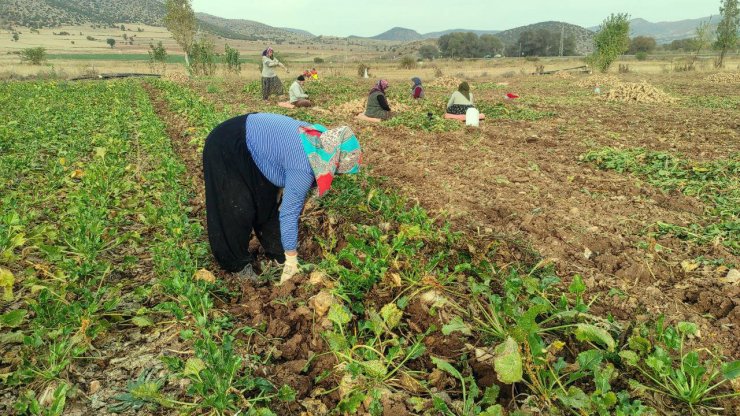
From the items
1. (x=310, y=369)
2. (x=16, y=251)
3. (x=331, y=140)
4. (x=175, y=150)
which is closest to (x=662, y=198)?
(x=331, y=140)

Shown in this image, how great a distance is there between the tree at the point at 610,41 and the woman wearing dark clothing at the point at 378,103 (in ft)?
69.5

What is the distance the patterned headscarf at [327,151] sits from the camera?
277 cm

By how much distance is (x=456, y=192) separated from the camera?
493 centimetres

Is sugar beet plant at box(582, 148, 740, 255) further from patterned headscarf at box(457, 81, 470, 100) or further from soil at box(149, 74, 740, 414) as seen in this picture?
patterned headscarf at box(457, 81, 470, 100)

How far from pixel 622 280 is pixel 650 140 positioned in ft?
18.0

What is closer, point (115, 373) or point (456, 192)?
point (115, 373)

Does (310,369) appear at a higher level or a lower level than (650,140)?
lower

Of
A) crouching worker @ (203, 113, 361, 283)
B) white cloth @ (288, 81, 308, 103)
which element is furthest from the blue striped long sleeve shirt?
white cloth @ (288, 81, 308, 103)

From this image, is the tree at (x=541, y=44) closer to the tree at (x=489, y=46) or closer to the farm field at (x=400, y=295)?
the tree at (x=489, y=46)

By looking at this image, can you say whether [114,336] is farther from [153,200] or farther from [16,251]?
[153,200]

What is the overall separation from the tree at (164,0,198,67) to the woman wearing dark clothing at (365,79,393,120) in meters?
23.5

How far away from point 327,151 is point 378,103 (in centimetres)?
726

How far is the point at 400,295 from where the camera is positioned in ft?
9.48

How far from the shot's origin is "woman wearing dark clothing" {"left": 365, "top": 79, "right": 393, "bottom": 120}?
961cm
